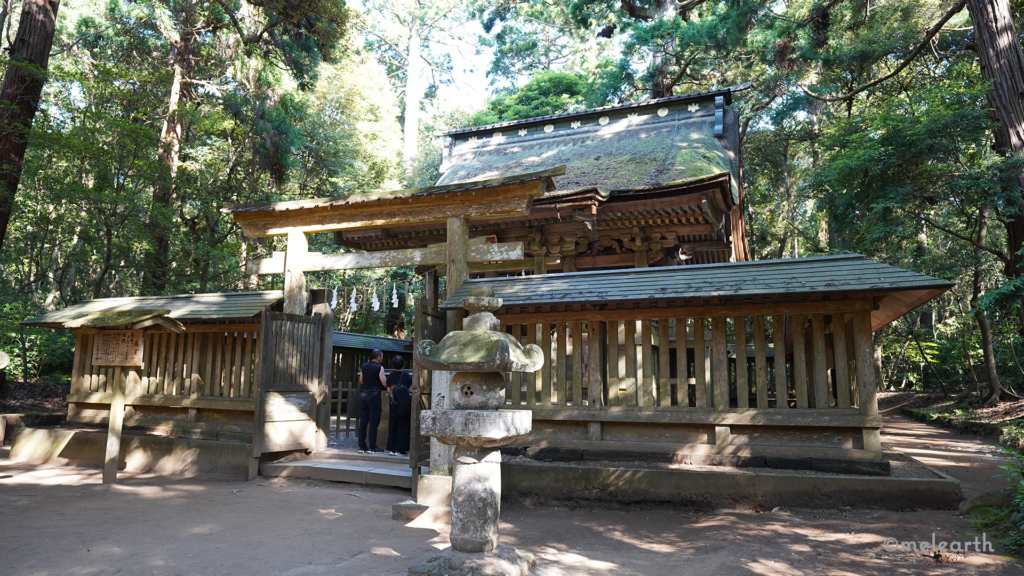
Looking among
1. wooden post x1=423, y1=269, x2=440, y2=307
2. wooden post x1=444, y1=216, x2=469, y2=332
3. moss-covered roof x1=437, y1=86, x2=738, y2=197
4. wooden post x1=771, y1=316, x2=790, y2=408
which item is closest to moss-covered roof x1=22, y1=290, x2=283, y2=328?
wooden post x1=423, y1=269, x2=440, y2=307

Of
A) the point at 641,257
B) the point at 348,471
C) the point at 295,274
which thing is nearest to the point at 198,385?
the point at 295,274

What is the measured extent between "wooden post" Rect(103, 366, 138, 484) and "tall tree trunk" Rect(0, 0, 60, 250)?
420 centimetres

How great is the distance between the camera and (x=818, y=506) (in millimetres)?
6000

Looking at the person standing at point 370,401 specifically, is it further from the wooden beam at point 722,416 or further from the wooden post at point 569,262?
the wooden post at point 569,262

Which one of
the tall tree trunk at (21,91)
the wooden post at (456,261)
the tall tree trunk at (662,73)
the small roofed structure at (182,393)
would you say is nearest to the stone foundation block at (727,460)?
the wooden post at (456,261)

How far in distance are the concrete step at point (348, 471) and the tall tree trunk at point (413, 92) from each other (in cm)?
2545

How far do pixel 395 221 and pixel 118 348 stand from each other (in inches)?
158

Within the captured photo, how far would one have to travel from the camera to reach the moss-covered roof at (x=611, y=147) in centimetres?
1038

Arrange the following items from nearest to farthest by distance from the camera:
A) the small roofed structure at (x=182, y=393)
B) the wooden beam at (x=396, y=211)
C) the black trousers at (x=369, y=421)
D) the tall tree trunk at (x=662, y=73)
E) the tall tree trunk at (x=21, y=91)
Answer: the wooden beam at (x=396, y=211) < the small roofed structure at (x=182, y=393) < the black trousers at (x=369, y=421) < the tall tree trunk at (x=21, y=91) < the tall tree trunk at (x=662, y=73)

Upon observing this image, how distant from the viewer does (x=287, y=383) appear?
28.0 feet

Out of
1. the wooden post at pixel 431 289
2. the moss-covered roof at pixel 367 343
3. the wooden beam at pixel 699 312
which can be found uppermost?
the wooden post at pixel 431 289

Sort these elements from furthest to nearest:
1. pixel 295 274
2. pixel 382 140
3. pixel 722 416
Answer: pixel 382 140 < pixel 295 274 < pixel 722 416

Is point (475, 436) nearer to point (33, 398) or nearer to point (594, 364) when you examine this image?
point (594, 364)

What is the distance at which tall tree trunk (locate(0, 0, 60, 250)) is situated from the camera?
9273mm
